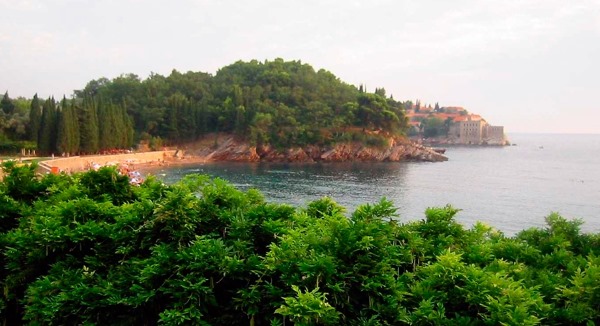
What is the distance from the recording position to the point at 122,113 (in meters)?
60.8

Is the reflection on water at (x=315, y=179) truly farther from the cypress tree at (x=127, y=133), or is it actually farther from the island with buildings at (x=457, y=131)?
the island with buildings at (x=457, y=131)

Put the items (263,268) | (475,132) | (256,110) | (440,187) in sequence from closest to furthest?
(263,268) < (440,187) < (256,110) < (475,132)

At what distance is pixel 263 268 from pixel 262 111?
6865 centimetres

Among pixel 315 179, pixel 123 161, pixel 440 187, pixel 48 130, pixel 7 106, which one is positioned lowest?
pixel 440 187

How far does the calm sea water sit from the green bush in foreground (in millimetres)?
19719

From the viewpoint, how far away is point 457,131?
142 metres

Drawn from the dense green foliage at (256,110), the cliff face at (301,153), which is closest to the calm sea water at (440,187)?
the cliff face at (301,153)

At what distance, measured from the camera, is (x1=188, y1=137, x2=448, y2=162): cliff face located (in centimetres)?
6950

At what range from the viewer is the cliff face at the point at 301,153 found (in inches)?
2736

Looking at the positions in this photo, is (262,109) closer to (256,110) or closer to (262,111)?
(262,111)

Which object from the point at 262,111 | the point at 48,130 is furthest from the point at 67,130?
the point at 262,111

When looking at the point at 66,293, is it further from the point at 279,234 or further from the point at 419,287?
the point at 419,287

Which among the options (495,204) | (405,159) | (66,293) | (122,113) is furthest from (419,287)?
(405,159)

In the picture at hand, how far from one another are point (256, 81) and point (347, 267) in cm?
8243
